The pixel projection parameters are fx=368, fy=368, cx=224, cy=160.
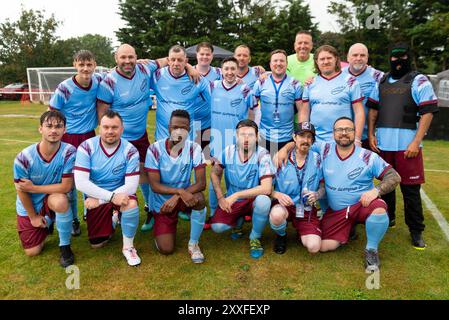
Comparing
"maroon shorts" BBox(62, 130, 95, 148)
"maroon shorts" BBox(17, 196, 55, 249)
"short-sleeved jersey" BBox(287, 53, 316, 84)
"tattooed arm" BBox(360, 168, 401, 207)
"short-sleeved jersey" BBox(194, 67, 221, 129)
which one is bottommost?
"maroon shorts" BBox(17, 196, 55, 249)

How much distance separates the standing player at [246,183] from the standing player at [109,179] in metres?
0.88

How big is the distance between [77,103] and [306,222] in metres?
2.97

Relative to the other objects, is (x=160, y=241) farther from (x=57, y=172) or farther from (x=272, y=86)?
(x=272, y=86)

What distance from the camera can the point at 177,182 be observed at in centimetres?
396

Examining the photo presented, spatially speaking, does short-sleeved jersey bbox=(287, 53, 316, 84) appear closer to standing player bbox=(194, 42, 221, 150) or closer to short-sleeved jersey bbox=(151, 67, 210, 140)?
standing player bbox=(194, 42, 221, 150)

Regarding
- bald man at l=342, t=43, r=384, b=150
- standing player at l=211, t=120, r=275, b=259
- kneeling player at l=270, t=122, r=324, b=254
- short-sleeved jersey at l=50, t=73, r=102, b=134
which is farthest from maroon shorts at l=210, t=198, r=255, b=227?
short-sleeved jersey at l=50, t=73, r=102, b=134

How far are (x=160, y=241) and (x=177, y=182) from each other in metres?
0.64

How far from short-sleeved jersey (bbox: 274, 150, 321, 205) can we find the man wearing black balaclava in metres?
0.94

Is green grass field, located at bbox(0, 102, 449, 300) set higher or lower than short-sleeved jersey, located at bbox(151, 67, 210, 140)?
lower

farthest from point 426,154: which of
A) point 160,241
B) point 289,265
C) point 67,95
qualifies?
point 67,95

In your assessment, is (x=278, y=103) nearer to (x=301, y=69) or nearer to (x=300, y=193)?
(x=301, y=69)

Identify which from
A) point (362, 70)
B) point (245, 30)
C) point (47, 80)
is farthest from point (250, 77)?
point (245, 30)

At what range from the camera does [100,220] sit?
386 cm

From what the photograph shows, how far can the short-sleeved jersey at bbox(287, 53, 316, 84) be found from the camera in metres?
5.08
